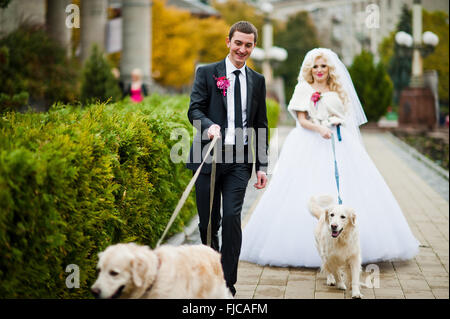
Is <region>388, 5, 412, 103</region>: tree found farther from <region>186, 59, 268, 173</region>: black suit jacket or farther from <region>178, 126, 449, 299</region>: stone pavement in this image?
<region>186, 59, 268, 173</region>: black suit jacket

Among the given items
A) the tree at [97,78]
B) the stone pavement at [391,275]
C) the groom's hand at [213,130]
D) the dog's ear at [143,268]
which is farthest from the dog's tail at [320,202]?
the tree at [97,78]

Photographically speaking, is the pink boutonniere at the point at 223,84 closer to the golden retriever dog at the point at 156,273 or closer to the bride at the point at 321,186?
the golden retriever dog at the point at 156,273

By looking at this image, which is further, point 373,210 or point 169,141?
point 169,141

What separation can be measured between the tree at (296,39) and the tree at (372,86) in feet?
137

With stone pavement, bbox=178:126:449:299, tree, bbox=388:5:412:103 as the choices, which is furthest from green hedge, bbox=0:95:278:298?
tree, bbox=388:5:412:103

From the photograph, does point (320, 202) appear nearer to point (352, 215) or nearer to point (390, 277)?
point (352, 215)

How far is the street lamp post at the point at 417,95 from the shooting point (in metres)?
31.1

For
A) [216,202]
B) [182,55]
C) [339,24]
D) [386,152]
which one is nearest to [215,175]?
[216,202]

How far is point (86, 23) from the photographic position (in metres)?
26.8

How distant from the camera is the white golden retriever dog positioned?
225 inches

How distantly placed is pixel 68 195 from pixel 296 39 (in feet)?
255

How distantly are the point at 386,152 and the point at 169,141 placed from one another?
49.7ft

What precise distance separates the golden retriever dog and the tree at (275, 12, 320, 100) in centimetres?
7325
